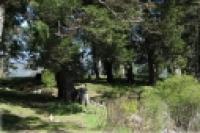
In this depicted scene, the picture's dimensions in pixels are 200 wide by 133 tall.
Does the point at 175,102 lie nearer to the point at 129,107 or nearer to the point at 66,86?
the point at 129,107

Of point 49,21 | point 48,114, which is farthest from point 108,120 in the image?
point 48,114

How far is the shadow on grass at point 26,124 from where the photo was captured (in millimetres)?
20344

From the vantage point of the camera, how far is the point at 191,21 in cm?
4566

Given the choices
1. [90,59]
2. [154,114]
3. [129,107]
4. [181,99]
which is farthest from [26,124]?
[90,59]

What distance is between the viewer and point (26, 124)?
71.2 feet

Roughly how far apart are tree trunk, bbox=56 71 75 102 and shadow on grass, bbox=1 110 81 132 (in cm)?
697

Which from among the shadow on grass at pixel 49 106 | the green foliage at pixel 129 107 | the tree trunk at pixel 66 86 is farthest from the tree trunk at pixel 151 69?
the green foliage at pixel 129 107

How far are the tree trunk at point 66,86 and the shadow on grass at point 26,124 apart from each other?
697cm

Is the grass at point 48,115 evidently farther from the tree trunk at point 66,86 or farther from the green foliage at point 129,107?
the green foliage at point 129,107

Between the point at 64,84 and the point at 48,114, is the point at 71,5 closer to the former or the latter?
the point at 48,114

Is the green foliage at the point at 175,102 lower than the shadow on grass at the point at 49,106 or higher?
higher

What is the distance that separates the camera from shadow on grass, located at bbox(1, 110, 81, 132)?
20.3 m

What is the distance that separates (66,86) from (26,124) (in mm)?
9848

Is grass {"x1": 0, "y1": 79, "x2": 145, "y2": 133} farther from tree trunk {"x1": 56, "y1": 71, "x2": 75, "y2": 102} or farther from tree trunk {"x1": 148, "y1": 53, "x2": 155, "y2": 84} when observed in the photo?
tree trunk {"x1": 148, "y1": 53, "x2": 155, "y2": 84}
